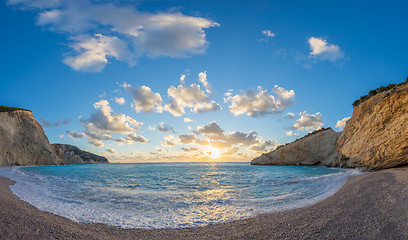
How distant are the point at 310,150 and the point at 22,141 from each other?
87.0 m

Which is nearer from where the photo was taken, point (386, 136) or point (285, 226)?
point (285, 226)

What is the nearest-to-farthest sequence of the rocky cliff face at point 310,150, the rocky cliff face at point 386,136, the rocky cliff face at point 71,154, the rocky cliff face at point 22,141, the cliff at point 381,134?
the rocky cliff face at point 386,136 → the cliff at point 381,134 → the rocky cliff face at point 310,150 → the rocky cliff face at point 22,141 → the rocky cliff face at point 71,154

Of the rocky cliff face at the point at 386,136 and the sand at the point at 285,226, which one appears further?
the rocky cliff face at the point at 386,136

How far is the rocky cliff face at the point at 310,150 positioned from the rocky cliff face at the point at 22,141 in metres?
80.3

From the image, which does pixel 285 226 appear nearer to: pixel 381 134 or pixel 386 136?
pixel 386 136

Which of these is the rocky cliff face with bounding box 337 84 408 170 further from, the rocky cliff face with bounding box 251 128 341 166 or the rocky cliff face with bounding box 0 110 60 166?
the rocky cliff face with bounding box 0 110 60 166

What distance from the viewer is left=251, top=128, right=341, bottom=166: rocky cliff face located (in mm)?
52812

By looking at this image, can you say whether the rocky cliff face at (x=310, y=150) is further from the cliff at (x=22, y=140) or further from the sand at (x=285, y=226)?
the cliff at (x=22, y=140)

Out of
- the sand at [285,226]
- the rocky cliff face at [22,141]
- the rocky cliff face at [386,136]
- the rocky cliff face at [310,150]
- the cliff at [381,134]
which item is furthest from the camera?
the rocky cliff face at [22,141]

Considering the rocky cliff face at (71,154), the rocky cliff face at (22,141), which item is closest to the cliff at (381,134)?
the rocky cliff face at (22,141)

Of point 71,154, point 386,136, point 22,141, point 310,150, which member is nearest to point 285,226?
point 386,136

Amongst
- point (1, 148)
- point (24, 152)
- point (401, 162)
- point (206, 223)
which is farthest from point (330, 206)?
point (24, 152)

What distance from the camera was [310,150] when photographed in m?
56.7

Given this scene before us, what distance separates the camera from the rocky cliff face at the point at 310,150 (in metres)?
52.8
